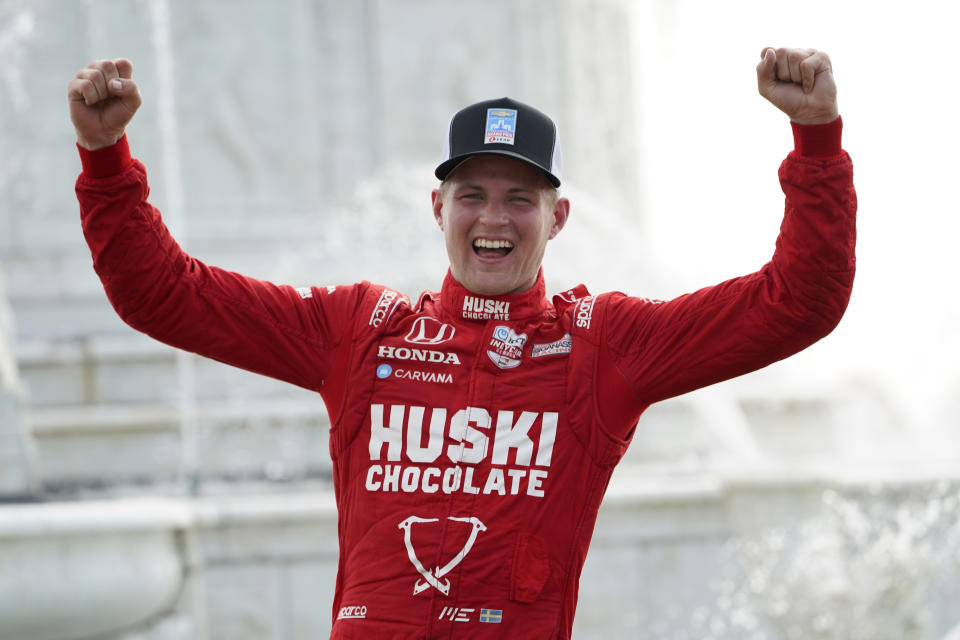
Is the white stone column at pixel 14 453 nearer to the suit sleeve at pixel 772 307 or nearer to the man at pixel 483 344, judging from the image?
the man at pixel 483 344

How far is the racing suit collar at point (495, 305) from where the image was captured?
222 centimetres

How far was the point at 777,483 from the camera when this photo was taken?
5.27m

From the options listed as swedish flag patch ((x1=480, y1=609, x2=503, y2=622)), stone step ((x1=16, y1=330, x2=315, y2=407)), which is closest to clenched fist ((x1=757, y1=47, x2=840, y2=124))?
swedish flag patch ((x1=480, y1=609, x2=503, y2=622))

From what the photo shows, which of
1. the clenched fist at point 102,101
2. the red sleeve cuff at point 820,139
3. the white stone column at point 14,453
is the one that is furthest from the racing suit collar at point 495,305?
the white stone column at point 14,453

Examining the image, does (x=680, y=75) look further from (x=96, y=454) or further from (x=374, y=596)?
(x=374, y=596)

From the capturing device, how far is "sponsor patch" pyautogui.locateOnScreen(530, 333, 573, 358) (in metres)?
2.16

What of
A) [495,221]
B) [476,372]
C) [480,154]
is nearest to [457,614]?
[476,372]

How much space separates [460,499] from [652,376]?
0.35m

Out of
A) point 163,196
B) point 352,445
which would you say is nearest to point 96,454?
point 163,196

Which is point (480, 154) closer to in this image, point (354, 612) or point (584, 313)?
point (584, 313)

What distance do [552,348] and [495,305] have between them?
0.13 m

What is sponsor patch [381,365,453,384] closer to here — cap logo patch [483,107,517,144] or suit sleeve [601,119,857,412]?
suit sleeve [601,119,857,412]

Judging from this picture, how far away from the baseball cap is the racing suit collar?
189mm

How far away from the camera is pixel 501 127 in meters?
2.16
